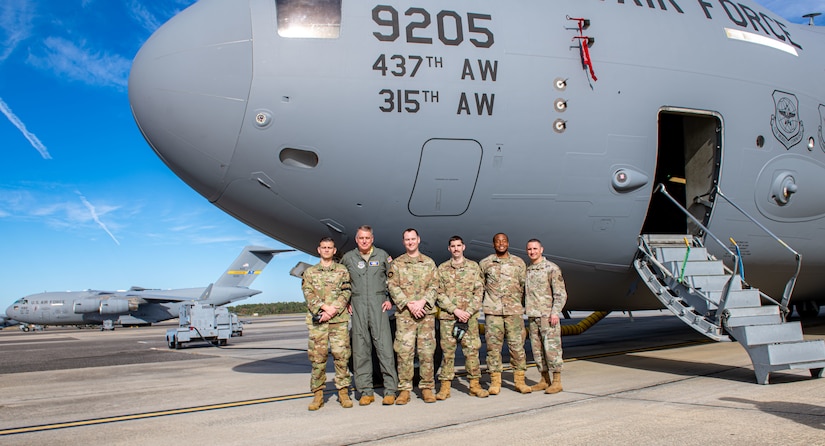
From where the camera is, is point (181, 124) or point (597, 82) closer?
point (181, 124)

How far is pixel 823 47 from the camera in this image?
30.1 feet

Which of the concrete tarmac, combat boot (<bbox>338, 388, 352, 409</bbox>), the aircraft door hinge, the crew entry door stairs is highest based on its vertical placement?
the aircraft door hinge

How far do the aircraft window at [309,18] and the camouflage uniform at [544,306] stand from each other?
3390mm

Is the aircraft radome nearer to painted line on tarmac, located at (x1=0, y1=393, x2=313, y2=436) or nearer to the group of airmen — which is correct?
the group of airmen

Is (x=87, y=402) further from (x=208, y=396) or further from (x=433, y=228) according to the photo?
(x=433, y=228)

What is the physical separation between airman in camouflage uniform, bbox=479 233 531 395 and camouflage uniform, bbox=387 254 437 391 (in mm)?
707

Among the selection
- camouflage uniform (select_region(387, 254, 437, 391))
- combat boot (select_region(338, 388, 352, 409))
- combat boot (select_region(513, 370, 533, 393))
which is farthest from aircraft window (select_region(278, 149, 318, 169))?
combat boot (select_region(513, 370, 533, 393))

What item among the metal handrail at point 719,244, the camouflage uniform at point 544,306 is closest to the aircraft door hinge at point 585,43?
the metal handrail at point 719,244

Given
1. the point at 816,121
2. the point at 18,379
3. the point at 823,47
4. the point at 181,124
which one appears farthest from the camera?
the point at 18,379

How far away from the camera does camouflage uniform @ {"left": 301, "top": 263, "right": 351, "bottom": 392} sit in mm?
5922

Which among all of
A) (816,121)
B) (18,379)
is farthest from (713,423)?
(18,379)

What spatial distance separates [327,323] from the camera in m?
6.04

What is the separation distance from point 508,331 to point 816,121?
582cm

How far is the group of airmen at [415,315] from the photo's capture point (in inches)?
237
